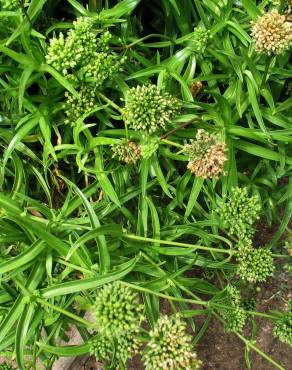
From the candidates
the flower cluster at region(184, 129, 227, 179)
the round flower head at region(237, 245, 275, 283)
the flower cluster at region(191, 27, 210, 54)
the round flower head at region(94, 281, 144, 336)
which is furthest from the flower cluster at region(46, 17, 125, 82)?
the round flower head at region(237, 245, 275, 283)

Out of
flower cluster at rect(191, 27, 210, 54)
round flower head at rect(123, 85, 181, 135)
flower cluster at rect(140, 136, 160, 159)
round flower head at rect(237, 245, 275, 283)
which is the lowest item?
round flower head at rect(237, 245, 275, 283)

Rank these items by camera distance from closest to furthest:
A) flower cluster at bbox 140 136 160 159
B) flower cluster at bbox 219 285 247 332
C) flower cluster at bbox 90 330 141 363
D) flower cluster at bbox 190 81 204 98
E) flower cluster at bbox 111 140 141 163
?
flower cluster at bbox 90 330 141 363 < flower cluster at bbox 140 136 160 159 < flower cluster at bbox 111 140 141 163 < flower cluster at bbox 219 285 247 332 < flower cluster at bbox 190 81 204 98

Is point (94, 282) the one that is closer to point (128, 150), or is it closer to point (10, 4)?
point (128, 150)

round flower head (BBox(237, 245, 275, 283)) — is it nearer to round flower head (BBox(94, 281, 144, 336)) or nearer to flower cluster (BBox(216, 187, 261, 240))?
flower cluster (BBox(216, 187, 261, 240))

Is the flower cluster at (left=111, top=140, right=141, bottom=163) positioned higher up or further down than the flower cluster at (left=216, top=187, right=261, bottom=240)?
higher up

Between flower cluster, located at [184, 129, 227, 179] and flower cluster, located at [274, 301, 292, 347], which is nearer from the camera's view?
flower cluster, located at [184, 129, 227, 179]

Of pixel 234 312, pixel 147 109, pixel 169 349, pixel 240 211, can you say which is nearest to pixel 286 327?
pixel 234 312

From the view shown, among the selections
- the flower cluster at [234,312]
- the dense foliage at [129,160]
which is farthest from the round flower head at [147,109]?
the flower cluster at [234,312]

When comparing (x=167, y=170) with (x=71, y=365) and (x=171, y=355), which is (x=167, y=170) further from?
(x=71, y=365)

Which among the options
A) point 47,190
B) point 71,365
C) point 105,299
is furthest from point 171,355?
point 71,365
